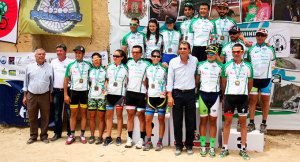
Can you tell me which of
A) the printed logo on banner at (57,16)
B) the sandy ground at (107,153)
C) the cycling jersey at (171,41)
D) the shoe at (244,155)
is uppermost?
the printed logo on banner at (57,16)

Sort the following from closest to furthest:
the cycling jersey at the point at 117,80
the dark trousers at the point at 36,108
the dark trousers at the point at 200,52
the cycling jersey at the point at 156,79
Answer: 1. the cycling jersey at the point at 156,79
2. the cycling jersey at the point at 117,80
3. the dark trousers at the point at 200,52
4. the dark trousers at the point at 36,108

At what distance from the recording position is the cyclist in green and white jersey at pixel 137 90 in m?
5.37

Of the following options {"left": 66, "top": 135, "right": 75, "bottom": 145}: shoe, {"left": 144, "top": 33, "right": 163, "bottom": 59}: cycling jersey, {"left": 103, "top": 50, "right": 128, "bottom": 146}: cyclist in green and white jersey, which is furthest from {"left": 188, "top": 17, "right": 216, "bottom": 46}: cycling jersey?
{"left": 66, "top": 135, "right": 75, "bottom": 145}: shoe

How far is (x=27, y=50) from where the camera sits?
278 inches

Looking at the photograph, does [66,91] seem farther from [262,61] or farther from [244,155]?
[262,61]

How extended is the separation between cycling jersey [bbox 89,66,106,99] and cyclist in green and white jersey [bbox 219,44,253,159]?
2.42 meters

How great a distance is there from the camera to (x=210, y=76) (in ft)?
16.1

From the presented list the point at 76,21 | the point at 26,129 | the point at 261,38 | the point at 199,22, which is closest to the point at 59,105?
the point at 26,129

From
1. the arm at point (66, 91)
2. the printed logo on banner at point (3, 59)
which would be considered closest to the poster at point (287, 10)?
the arm at point (66, 91)

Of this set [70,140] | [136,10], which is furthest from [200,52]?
[70,140]

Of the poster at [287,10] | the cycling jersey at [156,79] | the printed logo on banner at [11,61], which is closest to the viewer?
the cycling jersey at [156,79]

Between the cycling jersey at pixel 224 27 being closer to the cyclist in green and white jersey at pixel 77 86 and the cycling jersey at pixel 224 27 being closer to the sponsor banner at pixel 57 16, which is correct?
the cyclist in green and white jersey at pixel 77 86

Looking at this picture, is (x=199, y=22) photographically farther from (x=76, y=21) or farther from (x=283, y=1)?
(x=76, y=21)

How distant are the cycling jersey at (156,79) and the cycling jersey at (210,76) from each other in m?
0.71
